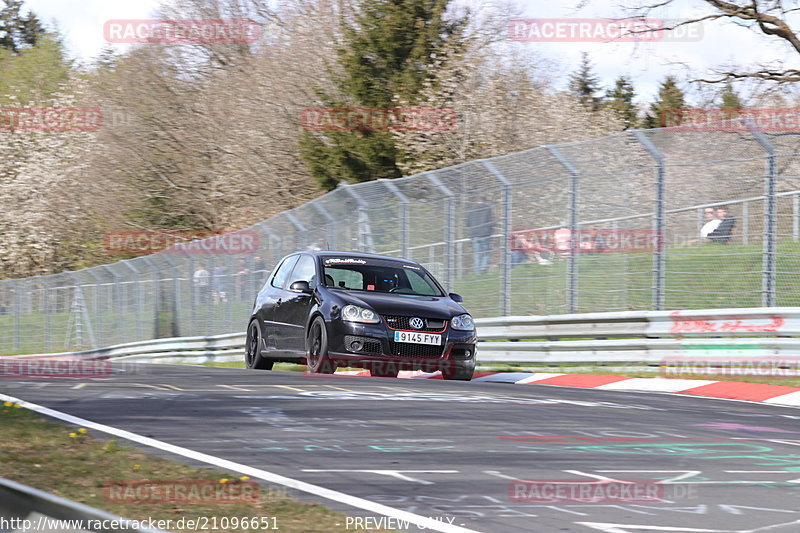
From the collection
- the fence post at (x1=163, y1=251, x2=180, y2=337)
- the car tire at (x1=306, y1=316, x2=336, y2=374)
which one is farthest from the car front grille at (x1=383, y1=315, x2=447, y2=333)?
the fence post at (x1=163, y1=251, x2=180, y2=337)

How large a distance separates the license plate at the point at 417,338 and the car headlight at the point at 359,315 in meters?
0.29

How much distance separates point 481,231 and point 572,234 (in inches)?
80.2

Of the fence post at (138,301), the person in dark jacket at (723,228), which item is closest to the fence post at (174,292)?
the fence post at (138,301)

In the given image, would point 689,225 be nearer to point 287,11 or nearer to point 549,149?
point 549,149

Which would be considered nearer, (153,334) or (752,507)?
(752,507)

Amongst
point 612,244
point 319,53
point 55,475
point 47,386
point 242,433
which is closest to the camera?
point 55,475

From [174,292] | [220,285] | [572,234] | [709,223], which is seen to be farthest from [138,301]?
[709,223]

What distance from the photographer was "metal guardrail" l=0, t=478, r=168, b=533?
3531mm

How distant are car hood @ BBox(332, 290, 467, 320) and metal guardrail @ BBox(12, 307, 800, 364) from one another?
211 cm

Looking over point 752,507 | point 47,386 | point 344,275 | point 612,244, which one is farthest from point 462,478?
point 612,244

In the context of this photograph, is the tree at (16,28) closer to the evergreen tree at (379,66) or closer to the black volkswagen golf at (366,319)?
the evergreen tree at (379,66)

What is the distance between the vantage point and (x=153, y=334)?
30344 millimetres

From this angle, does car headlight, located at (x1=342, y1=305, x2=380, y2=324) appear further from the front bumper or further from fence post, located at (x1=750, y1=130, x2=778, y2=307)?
fence post, located at (x1=750, y1=130, x2=778, y2=307)

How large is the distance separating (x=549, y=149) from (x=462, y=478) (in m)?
10.1
